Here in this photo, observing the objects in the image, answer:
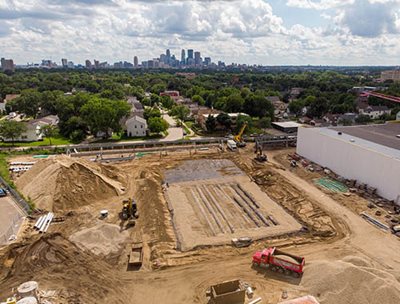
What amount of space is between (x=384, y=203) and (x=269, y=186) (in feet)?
33.2

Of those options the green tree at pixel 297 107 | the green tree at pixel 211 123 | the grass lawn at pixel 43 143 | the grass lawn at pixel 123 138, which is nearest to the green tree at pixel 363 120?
the green tree at pixel 297 107

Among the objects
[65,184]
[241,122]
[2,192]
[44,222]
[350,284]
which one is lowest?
[44,222]

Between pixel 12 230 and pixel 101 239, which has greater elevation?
pixel 101 239

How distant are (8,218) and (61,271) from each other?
9.10m

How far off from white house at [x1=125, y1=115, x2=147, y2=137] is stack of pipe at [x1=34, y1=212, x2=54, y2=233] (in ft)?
96.2

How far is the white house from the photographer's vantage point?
51781mm

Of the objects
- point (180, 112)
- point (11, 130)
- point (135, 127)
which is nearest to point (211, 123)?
point (180, 112)

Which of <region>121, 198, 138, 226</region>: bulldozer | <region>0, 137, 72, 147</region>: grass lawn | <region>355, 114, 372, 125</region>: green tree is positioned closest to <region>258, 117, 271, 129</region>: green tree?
<region>355, 114, 372, 125</region>: green tree

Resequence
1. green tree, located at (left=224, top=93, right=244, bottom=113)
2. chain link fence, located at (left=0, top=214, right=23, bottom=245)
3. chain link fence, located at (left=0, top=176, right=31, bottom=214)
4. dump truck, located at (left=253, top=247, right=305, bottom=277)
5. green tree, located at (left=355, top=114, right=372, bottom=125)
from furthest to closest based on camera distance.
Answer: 1. green tree, located at (left=224, top=93, right=244, bottom=113)
2. green tree, located at (left=355, top=114, right=372, bottom=125)
3. chain link fence, located at (left=0, top=176, right=31, bottom=214)
4. chain link fence, located at (left=0, top=214, right=23, bottom=245)
5. dump truck, located at (left=253, top=247, right=305, bottom=277)

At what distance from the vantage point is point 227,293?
1492 centimetres

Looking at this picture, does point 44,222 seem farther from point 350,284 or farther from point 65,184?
point 350,284

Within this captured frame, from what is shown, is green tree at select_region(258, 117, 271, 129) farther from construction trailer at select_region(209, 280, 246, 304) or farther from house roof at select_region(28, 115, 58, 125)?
construction trailer at select_region(209, 280, 246, 304)

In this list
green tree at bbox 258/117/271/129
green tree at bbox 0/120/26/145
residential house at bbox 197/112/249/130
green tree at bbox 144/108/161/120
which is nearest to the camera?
green tree at bbox 0/120/26/145

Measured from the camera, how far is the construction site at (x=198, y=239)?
15812 millimetres
